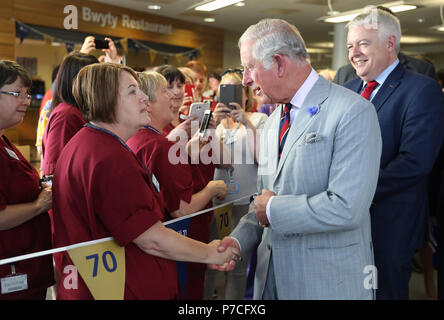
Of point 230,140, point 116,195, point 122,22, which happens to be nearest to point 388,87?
point 230,140

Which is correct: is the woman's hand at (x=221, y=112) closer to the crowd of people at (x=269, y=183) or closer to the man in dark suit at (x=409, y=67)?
the crowd of people at (x=269, y=183)

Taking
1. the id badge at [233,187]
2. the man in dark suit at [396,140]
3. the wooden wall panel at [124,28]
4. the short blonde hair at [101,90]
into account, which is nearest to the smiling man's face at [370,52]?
the man in dark suit at [396,140]

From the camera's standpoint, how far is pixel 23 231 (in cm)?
183

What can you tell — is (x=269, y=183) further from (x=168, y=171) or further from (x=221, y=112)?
(x=221, y=112)

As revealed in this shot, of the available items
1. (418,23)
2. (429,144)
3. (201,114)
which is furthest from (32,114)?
(418,23)

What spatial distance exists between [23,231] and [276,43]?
1330mm

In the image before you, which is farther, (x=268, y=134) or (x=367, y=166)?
(x=268, y=134)

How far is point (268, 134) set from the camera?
172 centimetres

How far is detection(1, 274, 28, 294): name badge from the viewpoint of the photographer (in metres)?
1.60

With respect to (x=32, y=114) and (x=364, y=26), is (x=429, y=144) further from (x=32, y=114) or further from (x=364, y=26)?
(x=32, y=114)

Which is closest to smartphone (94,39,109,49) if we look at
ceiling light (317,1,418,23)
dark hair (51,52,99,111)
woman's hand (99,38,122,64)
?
woman's hand (99,38,122,64)

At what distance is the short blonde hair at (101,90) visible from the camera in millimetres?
1580

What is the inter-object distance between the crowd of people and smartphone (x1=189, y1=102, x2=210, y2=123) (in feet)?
0.69

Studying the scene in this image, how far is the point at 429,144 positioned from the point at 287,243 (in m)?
0.97
